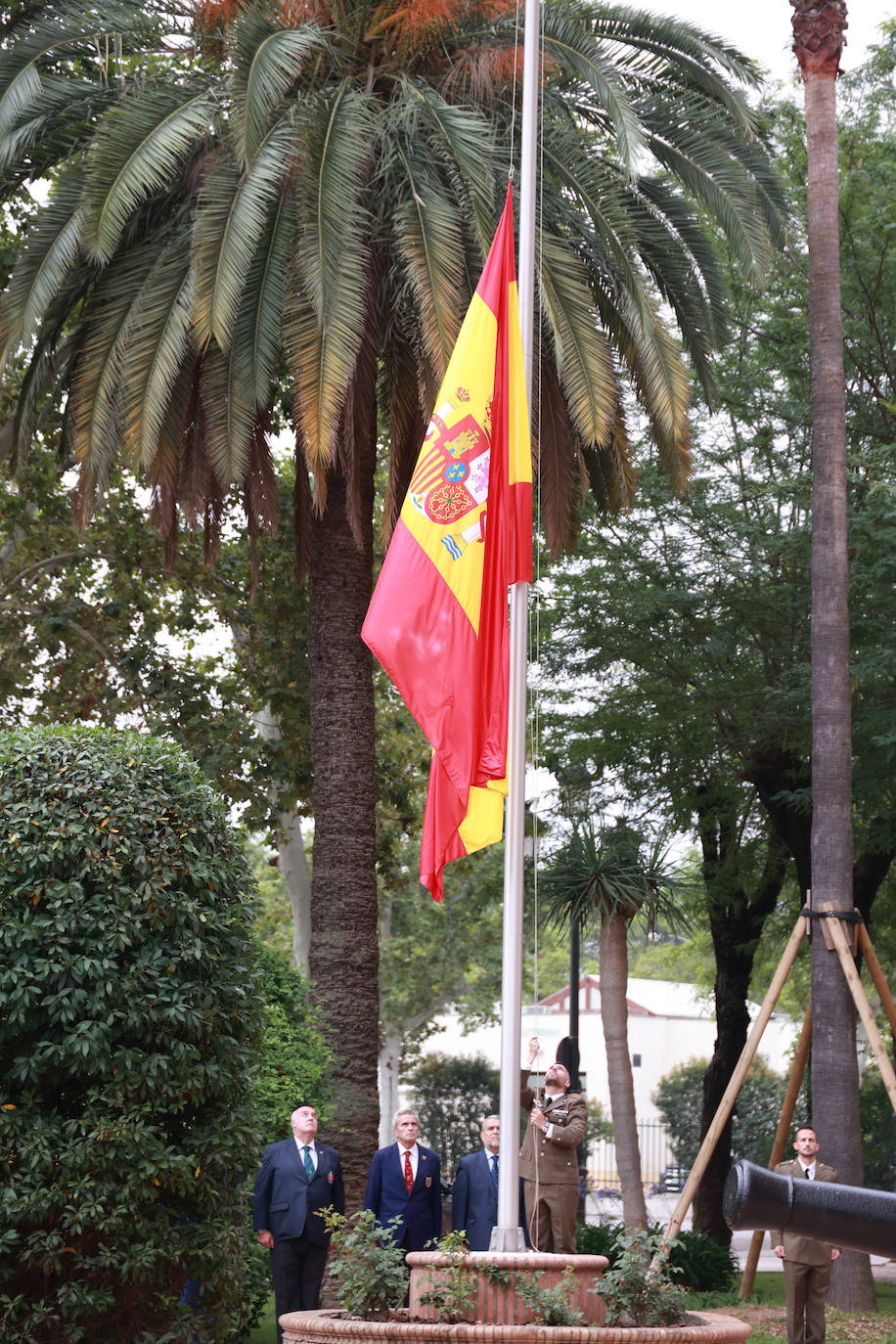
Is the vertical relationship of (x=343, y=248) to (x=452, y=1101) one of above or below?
above

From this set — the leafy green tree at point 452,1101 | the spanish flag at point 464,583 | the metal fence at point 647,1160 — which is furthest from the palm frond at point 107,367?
the metal fence at point 647,1160

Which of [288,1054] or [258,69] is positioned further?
[288,1054]

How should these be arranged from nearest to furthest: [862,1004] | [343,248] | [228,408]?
[343,248], [228,408], [862,1004]

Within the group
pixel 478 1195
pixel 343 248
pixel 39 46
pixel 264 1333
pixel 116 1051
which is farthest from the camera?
pixel 264 1333

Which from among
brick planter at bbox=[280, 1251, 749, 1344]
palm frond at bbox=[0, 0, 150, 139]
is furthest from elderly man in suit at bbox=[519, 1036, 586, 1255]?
palm frond at bbox=[0, 0, 150, 139]

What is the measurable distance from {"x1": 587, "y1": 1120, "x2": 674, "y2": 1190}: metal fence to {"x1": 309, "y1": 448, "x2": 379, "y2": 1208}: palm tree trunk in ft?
112

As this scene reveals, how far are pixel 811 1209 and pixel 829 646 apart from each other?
480 inches

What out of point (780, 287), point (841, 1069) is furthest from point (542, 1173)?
point (780, 287)

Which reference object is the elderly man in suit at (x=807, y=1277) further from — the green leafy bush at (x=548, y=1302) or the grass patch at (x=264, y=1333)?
the grass patch at (x=264, y=1333)

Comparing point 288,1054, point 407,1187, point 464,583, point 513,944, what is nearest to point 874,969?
point 288,1054

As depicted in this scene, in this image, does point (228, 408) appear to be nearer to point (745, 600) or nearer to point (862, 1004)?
point (862, 1004)

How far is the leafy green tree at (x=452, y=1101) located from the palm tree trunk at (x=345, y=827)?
85.2 ft

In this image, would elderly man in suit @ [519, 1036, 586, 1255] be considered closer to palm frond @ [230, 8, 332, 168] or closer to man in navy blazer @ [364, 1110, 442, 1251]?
man in navy blazer @ [364, 1110, 442, 1251]

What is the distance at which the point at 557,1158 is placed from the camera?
12211mm
